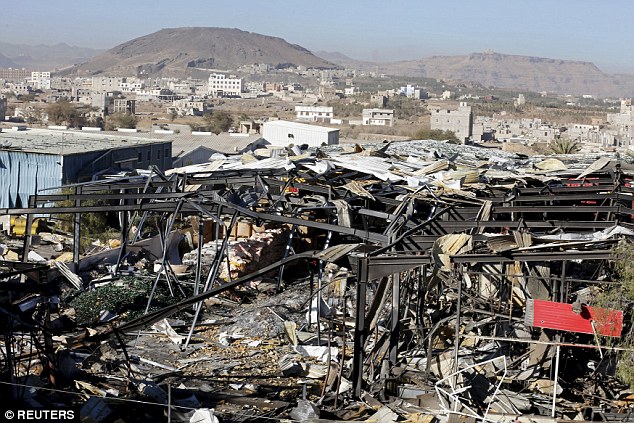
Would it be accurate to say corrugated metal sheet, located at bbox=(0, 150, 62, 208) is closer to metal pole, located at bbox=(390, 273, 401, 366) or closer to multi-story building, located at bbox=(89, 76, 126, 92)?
metal pole, located at bbox=(390, 273, 401, 366)

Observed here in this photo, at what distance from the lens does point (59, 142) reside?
104 ft

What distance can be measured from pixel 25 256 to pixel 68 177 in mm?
12927

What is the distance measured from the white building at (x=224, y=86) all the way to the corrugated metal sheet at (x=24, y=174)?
6098 inches

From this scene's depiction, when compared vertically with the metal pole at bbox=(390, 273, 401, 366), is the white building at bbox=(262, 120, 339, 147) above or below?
above

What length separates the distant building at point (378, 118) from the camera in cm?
10212

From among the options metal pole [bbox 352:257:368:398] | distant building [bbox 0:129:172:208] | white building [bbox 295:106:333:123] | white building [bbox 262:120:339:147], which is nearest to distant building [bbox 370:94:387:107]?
white building [bbox 295:106:333:123]

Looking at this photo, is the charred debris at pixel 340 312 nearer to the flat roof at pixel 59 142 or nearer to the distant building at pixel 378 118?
the flat roof at pixel 59 142

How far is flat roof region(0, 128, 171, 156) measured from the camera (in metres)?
28.7

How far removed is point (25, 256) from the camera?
15484 millimetres

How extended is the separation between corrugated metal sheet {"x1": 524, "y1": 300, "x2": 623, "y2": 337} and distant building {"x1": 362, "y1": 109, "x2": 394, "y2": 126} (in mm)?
91915

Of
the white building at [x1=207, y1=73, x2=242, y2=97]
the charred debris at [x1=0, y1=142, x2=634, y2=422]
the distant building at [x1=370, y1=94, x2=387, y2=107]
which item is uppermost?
the white building at [x1=207, y1=73, x2=242, y2=97]

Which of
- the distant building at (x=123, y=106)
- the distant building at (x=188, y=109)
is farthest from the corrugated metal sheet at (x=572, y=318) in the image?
the distant building at (x=123, y=106)

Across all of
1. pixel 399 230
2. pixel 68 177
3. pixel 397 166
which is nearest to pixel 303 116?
pixel 68 177

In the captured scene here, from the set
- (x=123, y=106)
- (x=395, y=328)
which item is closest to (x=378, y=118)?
(x=123, y=106)
